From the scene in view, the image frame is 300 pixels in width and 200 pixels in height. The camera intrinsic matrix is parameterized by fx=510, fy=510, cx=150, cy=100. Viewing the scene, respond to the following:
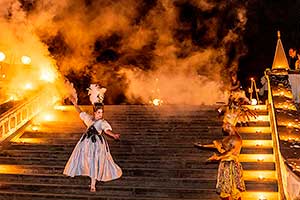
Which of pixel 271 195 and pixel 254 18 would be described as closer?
pixel 271 195

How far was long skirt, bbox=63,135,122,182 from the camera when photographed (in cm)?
1143

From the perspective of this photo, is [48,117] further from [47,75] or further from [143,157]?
[143,157]

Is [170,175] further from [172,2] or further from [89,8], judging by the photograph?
[172,2]

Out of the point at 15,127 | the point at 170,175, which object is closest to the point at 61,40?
the point at 15,127

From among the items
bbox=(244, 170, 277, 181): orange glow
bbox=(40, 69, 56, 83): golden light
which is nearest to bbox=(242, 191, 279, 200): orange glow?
bbox=(244, 170, 277, 181): orange glow

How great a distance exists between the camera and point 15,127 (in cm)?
1525

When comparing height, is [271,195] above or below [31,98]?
below

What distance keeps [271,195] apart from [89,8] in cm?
1853

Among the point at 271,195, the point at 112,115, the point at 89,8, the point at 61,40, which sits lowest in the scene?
the point at 271,195

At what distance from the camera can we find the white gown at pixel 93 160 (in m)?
11.4

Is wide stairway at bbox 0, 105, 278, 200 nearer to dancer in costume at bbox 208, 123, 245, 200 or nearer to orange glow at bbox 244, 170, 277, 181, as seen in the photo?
orange glow at bbox 244, 170, 277, 181

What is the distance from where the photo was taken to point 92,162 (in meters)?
11.5

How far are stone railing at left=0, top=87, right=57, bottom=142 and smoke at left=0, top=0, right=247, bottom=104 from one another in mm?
8843

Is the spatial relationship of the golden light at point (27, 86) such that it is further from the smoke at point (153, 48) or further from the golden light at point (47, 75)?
the smoke at point (153, 48)
